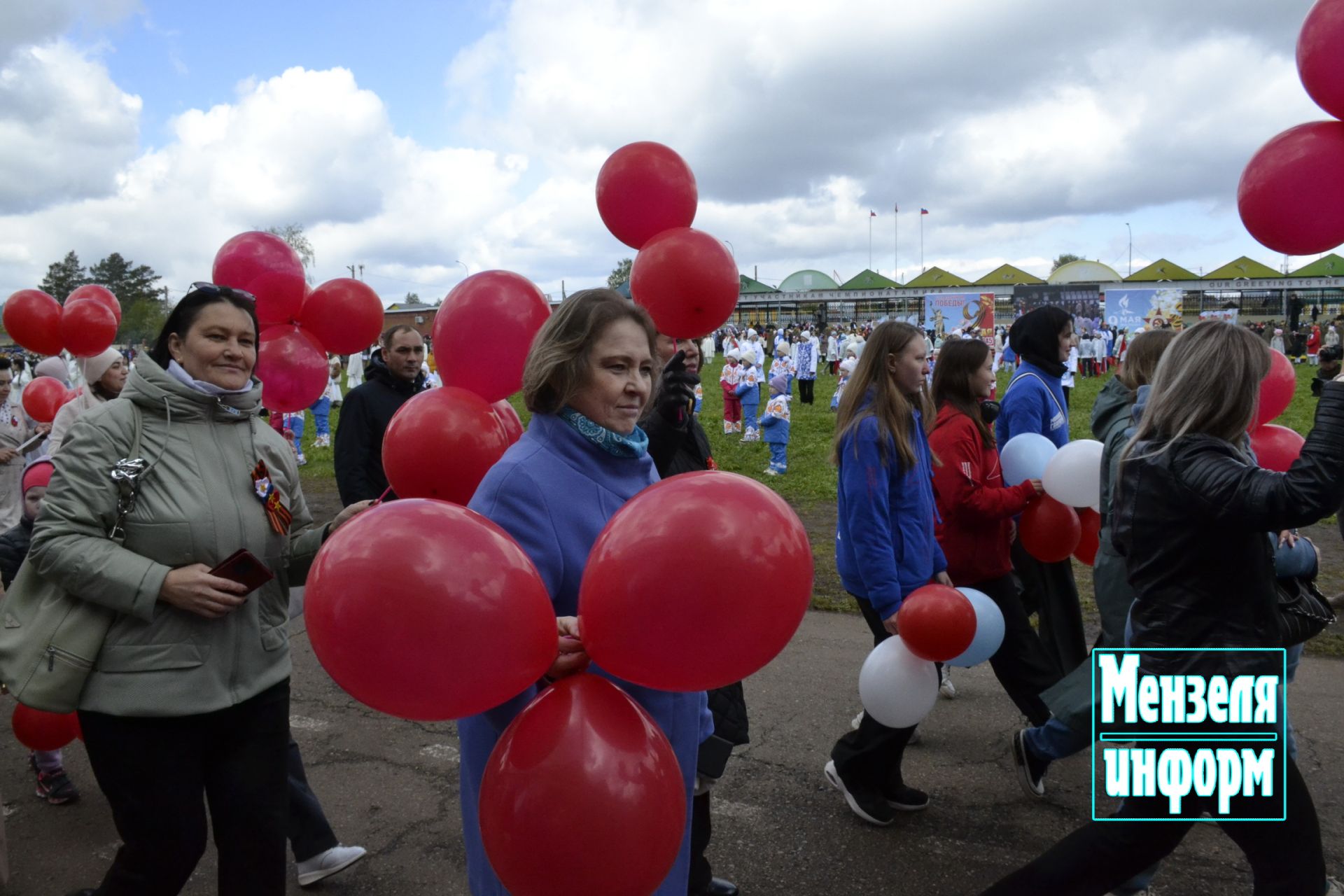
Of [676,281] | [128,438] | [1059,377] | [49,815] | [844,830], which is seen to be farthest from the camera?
[1059,377]

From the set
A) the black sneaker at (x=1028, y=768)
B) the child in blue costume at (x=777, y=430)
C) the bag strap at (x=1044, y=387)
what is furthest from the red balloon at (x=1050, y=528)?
the child in blue costume at (x=777, y=430)

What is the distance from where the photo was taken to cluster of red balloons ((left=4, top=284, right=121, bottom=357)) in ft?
17.7

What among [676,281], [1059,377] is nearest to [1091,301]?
[1059,377]

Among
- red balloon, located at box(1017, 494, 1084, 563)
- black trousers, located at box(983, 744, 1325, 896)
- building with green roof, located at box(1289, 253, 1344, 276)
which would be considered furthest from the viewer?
building with green roof, located at box(1289, 253, 1344, 276)

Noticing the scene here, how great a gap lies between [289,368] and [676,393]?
1.60 m

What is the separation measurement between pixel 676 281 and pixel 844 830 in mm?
2119

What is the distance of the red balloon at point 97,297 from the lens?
18.4 ft

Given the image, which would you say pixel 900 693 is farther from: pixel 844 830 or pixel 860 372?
pixel 860 372

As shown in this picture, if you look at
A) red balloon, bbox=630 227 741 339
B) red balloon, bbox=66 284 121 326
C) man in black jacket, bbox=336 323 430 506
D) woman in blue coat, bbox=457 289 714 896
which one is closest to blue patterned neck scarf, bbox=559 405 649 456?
woman in blue coat, bbox=457 289 714 896

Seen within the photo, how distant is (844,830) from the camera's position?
3391mm

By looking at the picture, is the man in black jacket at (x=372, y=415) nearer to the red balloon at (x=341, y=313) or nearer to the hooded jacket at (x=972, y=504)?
the red balloon at (x=341, y=313)

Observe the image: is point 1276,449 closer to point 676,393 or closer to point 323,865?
point 676,393

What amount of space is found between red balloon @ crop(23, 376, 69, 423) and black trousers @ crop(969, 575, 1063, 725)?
5701mm

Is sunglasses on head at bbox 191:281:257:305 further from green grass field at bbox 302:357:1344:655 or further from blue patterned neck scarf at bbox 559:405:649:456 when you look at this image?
green grass field at bbox 302:357:1344:655
